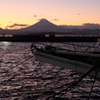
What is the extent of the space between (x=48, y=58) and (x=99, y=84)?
9507mm

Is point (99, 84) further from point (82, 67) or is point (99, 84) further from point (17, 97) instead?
point (82, 67)

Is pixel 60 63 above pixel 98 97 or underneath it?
above

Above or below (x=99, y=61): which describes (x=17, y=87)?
below

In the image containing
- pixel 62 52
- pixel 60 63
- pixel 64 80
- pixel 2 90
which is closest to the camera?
pixel 60 63

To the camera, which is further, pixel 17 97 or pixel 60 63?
pixel 17 97

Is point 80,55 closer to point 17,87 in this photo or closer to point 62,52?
point 62,52

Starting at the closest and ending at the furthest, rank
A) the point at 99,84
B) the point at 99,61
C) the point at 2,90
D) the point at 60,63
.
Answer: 1. the point at 99,61
2. the point at 60,63
3. the point at 2,90
4. the point at 99,84

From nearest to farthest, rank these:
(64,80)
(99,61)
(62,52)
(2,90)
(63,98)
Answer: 1. (99,61)
2. (62,52)
3. (63,98)
4. (2,90)
5. (64,80)

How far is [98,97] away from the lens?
62.4 feet

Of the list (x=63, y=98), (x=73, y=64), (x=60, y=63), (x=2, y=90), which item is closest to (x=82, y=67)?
(x=73, y=64)

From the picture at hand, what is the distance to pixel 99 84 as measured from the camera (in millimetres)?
23141

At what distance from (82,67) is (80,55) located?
150 cm

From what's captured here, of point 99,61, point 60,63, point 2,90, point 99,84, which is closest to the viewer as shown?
point 99,61

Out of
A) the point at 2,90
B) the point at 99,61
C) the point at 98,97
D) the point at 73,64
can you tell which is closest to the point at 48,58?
the point at 73,64
